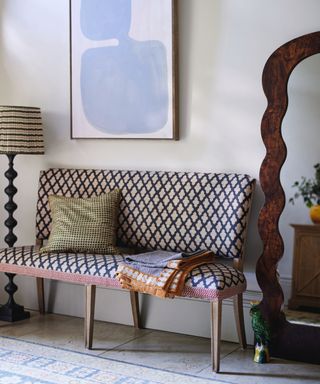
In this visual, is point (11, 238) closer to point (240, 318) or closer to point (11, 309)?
point (11, 309)

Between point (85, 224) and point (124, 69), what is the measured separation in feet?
3.29

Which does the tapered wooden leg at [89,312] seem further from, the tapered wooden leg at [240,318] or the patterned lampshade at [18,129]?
the patterned lampshade at [18,129]

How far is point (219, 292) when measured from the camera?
11.2ft

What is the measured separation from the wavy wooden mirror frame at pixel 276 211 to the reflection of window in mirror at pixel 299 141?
1.8 inches

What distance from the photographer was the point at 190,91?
414 centimetres

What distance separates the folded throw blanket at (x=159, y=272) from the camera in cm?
347

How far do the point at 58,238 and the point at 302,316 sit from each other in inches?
59.0

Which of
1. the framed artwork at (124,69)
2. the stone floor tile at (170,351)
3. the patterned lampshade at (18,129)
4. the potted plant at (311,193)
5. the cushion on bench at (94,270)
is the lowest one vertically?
the stone floor tile at (170,351)

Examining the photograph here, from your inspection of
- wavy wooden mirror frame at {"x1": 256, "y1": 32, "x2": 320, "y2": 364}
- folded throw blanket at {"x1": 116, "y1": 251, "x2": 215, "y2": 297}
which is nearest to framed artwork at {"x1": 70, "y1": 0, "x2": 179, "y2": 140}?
wavy wooden mirror frame at {"x1": 256, "y1": 32, "x2": 320, "y2": 364}

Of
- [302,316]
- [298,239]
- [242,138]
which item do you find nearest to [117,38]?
[242,138]

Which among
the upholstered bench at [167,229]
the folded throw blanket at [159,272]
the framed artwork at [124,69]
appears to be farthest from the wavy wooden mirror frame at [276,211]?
the framed artwork at [124,69]

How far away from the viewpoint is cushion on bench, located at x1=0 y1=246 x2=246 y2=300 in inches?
136

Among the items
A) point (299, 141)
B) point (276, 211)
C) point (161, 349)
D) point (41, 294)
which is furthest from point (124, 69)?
point (161, 349)

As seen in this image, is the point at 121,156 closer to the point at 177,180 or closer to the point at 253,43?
the point at 177,180
